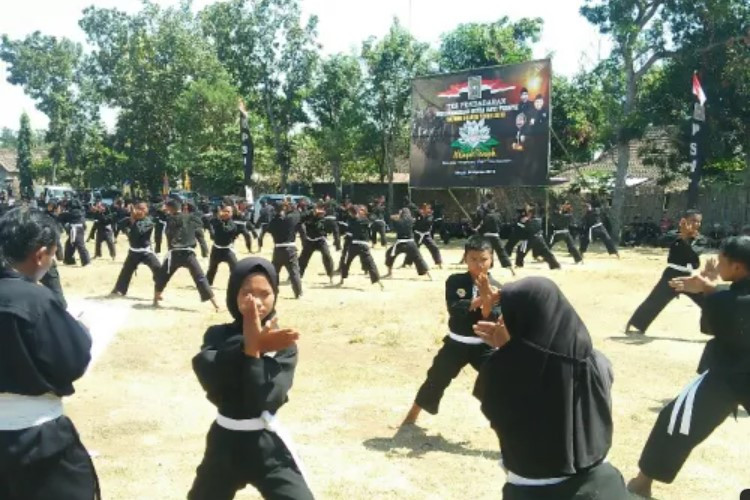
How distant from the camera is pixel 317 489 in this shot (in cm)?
480

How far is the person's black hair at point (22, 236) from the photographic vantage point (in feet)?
9.92

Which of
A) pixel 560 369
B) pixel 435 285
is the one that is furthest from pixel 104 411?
pixel 435 285

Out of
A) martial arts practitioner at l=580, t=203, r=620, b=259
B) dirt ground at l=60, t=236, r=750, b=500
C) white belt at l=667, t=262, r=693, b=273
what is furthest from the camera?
martial arts practitioner at l=580, t=203, r=620, b=259

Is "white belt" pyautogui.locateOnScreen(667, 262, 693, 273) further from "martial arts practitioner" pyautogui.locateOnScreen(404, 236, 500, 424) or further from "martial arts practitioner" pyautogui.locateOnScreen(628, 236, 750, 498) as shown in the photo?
"martial arts practitioner" pyautogui.locateOnScreen(628, 236, 750, 498)

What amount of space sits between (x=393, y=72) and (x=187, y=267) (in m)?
24.7

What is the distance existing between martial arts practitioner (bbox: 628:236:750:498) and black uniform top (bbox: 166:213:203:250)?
8097 millimetres

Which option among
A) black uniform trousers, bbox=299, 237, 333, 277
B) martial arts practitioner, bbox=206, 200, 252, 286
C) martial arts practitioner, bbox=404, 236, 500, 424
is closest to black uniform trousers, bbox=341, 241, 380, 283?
black uniform trousers, bbox=299, 237, 333, 277

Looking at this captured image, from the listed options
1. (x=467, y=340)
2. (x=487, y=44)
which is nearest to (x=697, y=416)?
(x=467, y=340)

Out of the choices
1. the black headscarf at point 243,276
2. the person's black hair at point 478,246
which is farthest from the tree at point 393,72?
the black headscarf at point 243,276

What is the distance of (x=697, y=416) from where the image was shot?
4.35 metres

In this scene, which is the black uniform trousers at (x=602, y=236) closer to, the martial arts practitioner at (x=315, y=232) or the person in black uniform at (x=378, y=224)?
the person in black uniform at (x=378, y=224)

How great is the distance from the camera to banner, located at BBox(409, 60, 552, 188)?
23.1 meters

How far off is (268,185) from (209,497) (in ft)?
129

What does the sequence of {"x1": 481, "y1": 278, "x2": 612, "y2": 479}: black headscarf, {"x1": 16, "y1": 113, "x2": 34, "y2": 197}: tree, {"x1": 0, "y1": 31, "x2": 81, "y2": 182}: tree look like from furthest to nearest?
{"x1": 16, "y1": 113, "x2": 34, "y2": 197}: tree → {"x1": 0, "y1": 31, "x2": 81, "y2": 182}: tree → {"x1": 481, "y1": 278, "x2": 612, "y2": 479}: black headscarf
